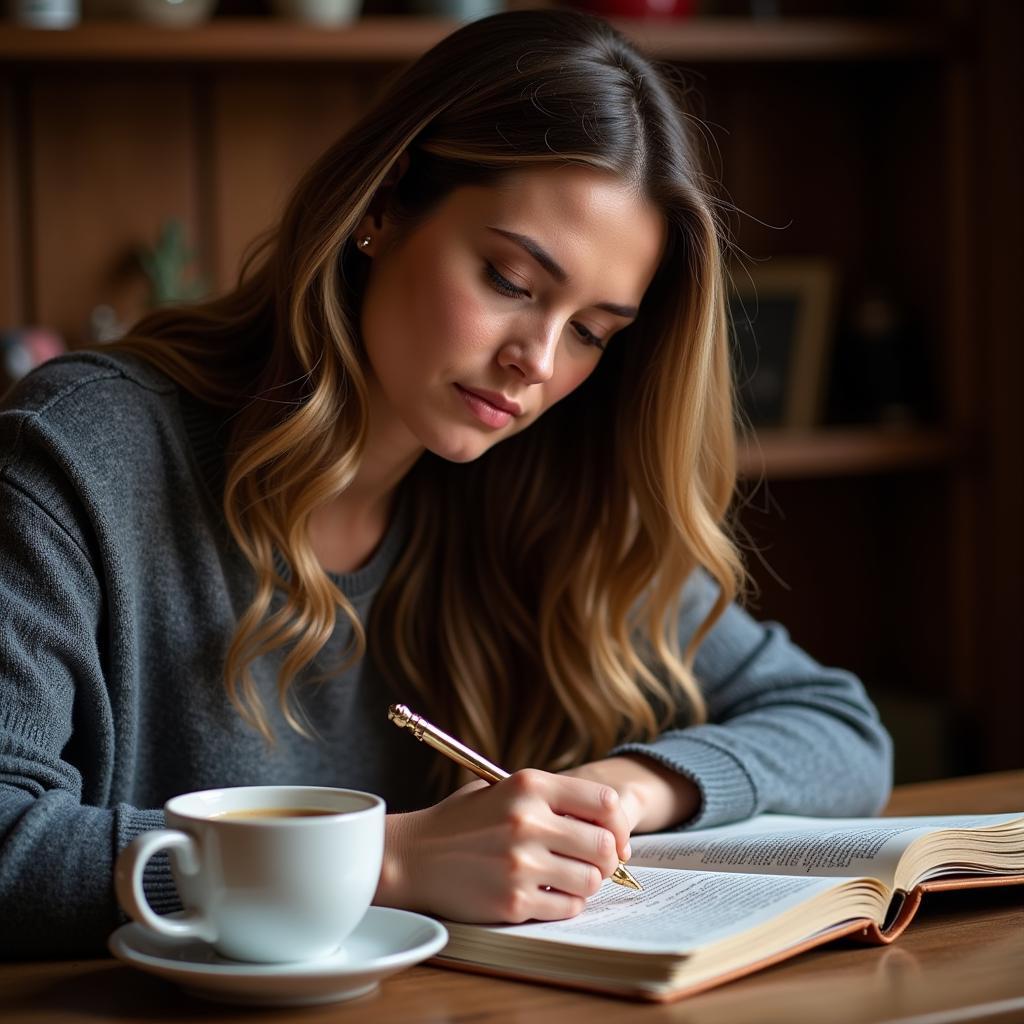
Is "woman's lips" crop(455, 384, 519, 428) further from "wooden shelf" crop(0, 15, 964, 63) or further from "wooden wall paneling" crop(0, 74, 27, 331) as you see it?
"wooden wall paneling" crop(0, 74, 27, 331)

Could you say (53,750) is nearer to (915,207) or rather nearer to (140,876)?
(140,876)

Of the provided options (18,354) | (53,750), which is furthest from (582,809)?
(18,354)

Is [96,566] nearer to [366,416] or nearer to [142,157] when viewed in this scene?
[366,416]

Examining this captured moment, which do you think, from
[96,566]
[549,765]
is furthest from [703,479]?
[96,566]

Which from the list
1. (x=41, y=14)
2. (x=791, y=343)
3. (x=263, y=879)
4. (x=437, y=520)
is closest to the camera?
(x=263, y=879)

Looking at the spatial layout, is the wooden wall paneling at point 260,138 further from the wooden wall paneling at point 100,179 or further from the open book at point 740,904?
the open book at point 740,904

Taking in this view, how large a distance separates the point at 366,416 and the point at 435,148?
242 millimetres

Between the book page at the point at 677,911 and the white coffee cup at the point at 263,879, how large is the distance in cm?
13

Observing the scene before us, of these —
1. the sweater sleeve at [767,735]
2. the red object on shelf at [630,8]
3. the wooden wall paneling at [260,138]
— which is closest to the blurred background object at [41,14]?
the wooden wall paneling at [260,138]

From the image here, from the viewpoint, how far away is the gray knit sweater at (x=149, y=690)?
0.93m

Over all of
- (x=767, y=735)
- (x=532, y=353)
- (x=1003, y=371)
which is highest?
(x=532, y=353)

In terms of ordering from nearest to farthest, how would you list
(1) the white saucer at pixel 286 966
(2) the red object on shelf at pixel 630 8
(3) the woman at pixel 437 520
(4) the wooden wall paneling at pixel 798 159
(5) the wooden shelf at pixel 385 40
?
(1) the white saucer at pixel 286 966
(3) the woman at pixel 437 520
(5) the wooden shelf at pixel 385 40
(2) the red object on shelf at pixel 630 8
(4) the wooden wall paneling at pixel 798 159

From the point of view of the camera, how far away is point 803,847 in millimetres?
1020

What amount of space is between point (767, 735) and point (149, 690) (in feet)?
1.84
